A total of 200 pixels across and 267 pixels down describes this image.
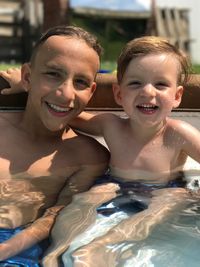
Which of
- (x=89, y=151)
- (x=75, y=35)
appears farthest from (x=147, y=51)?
→ (x=89, y=151)

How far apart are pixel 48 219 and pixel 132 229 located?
1.03 feet

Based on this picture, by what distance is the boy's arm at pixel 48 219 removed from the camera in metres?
1.68

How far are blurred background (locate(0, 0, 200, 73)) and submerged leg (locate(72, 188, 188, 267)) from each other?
9536 millimetres

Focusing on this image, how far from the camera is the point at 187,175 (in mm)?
2617

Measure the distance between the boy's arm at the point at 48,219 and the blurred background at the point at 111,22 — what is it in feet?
30.1

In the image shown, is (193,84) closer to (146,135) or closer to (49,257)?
(146,135)

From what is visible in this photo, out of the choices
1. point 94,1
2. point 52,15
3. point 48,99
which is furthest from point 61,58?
point 94,1

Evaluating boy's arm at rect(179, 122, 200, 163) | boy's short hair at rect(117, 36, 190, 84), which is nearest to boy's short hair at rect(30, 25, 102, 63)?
boy's short hair at rect(117, 36, 190, 84)

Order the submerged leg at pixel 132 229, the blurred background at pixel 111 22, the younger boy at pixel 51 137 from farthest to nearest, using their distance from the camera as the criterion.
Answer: the blurred background at pixel 111 22 → the younger boy at pixel 51 137 → the submerged leg at pixel 132 229

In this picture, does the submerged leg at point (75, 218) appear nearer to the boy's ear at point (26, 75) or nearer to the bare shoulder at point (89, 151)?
the bare shoulder at point (89, 151)

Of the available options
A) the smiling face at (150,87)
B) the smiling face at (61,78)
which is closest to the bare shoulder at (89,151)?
the smiling face at (61,78)

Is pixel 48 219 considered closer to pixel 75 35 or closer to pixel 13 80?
pixel 75 35

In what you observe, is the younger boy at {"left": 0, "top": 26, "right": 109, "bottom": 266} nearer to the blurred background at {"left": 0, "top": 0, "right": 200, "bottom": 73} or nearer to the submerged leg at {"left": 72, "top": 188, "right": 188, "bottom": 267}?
the submerged leg at {"left": 72, "top": 188, "right": 188, "bottom": 267}

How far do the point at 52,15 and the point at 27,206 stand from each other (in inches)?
267
